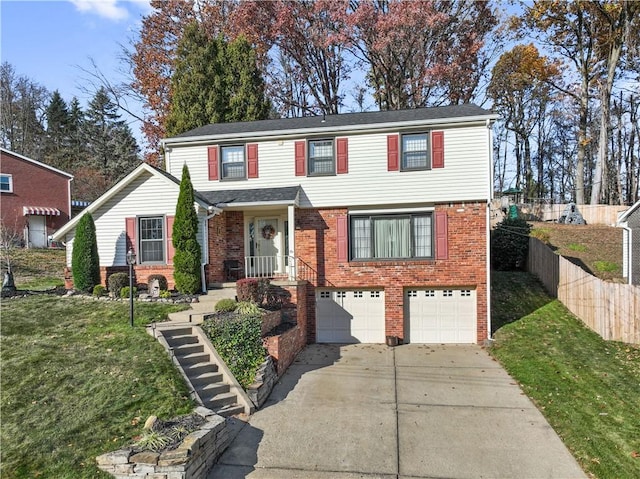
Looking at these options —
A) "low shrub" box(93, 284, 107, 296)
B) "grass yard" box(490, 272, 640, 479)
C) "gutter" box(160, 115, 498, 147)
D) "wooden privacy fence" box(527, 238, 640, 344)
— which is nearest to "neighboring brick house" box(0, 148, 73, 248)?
"low shrub" box(93, 284, 107, 296)

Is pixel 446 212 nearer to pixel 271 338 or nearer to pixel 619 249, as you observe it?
pixel 271 338

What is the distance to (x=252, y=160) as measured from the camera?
13156 mm

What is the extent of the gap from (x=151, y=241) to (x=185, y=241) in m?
1.69

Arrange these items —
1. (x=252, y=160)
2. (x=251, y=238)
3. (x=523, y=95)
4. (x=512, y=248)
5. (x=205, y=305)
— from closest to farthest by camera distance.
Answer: (x=205, y=305) → (x=252, y=160) → (x=251, y=238) → (x=512, y=248) → (x=523, y=95)

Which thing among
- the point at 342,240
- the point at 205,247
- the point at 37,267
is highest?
the point at 342,240

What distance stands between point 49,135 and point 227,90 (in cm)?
2667

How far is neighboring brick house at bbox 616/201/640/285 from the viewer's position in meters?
14.1

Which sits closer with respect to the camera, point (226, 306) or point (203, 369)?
point (203, 369)

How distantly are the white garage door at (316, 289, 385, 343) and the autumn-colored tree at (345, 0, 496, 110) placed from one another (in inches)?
608

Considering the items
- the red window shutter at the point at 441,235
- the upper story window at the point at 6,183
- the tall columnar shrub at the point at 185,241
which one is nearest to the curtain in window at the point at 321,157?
the red window shutter at the point at 441,235

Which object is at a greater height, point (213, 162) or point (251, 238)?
point (213, 162)

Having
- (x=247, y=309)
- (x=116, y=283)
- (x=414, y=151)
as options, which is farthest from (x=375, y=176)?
(x=116, y=283)

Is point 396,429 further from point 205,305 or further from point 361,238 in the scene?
point 361,238

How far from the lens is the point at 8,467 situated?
520 cm
